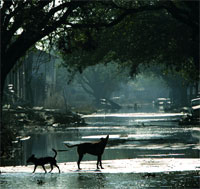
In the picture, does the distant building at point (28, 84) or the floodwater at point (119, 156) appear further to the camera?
the distant building at point (28, 84)

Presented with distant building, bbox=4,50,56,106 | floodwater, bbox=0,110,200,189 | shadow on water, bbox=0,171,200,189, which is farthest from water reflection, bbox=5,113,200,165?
distant building, bbox=4,50,56,106

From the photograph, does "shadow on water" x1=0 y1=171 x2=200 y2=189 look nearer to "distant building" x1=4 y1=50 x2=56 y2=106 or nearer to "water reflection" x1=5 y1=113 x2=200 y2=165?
"water reflection" x1=5 y1=113 x2=200 y2=165

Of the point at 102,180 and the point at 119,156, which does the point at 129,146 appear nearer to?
the point at 119,156

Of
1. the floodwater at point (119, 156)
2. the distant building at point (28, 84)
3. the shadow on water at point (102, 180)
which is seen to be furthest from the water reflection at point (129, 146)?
the distant building at point (28, 84)

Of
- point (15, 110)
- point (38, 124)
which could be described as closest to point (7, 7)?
point (38, 124)

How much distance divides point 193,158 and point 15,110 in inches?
1031

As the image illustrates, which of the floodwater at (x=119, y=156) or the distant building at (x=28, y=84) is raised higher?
the distant building at (x=28, y=84)

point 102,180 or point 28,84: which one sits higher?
point 28,84

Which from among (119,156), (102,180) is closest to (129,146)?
(119,156)

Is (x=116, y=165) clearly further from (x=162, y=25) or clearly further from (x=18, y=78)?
(x=18, y=78)

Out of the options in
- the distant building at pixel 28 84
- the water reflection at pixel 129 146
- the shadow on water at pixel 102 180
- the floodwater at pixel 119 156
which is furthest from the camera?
the distant building at pixel 28 84

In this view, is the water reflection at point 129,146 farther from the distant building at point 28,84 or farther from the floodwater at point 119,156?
the distant building at point 28,84

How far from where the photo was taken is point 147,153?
21.1 metres

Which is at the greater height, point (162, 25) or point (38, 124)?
point (162, 25)
